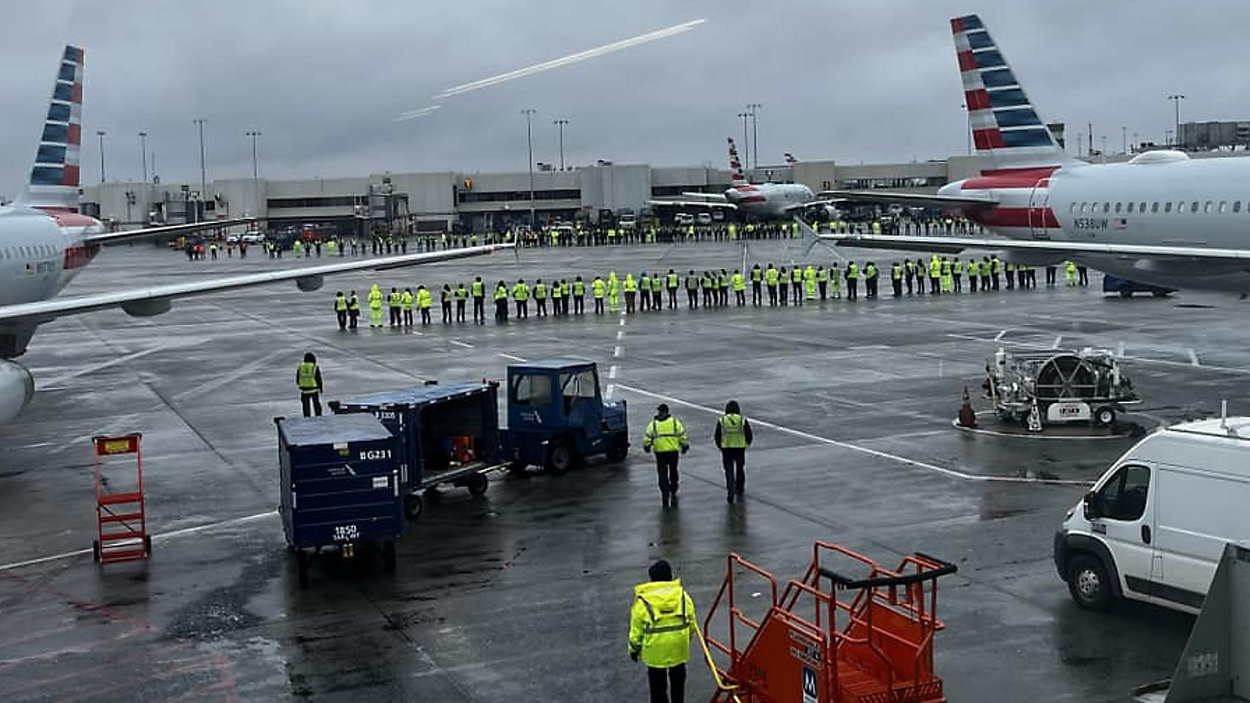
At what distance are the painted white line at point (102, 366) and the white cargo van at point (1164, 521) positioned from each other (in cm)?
3045

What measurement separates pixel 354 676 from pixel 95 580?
19.2 ft

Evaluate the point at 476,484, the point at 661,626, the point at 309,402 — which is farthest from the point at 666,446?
the point at 309,402

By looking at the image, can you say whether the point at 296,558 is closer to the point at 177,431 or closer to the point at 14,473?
the point at 14,473

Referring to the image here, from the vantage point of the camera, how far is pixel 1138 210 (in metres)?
35.8

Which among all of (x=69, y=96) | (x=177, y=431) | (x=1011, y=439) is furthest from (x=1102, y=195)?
(x=69, y=96)

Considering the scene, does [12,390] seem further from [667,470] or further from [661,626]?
[661,626]

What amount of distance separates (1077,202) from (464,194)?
130 meters

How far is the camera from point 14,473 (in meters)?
24.5

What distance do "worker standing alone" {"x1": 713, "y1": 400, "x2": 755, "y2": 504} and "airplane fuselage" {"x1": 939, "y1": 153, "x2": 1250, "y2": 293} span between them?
50.3 feet

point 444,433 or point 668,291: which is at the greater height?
point 668,291

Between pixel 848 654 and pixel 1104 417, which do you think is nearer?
pixel 848 654

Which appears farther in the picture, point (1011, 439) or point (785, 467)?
point (1011, 439)

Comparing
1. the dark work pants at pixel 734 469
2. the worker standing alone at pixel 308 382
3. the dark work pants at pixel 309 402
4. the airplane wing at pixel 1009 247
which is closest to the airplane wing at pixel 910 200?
the airplane wing at pixel 1009 247

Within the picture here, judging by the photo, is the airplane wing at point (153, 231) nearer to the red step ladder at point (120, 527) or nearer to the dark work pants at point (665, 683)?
the red step ladder at point (120, 527)
